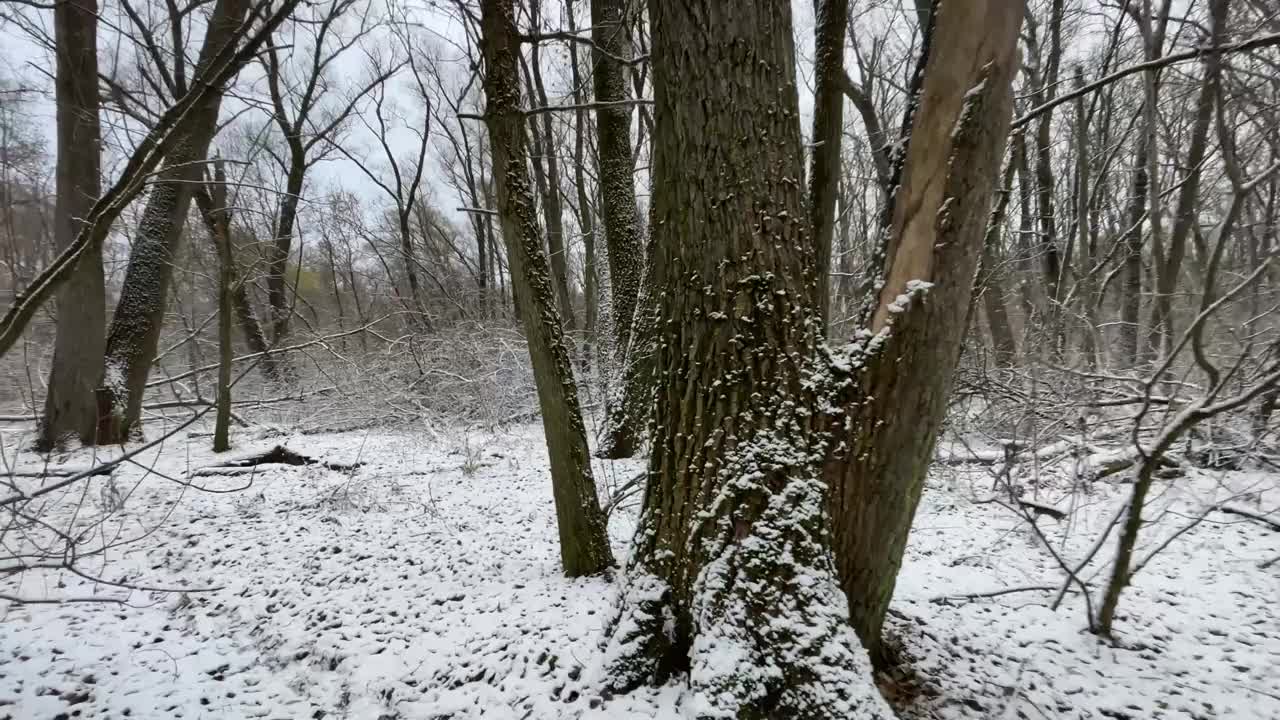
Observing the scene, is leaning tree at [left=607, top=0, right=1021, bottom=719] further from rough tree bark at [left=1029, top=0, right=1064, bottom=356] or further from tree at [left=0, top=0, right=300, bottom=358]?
rough tree bark at [left=1029, top=0, right=1064, bottom=356]

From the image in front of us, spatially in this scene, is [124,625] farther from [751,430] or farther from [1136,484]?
[1136,484]

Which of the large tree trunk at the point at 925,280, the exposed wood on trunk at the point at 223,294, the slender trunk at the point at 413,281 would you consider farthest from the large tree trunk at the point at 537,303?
the slender trunk at the point at 413,281

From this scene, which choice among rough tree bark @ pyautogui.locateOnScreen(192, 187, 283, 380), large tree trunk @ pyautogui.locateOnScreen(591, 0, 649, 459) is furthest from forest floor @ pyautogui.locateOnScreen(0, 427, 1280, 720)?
rough tree bark @ pyautogui.locateOnScreen(192, 187, 283, 380)

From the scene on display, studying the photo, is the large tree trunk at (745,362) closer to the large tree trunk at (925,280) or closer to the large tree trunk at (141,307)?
the large tree trunk at (925,280)

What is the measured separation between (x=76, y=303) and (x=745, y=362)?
8372mm

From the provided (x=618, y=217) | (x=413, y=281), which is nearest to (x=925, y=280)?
(x=618, y=217)

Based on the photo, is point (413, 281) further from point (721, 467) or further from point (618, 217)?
point (721, 467)

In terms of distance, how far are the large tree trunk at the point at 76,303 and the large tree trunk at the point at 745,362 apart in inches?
304

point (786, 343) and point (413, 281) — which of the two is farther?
point (413, 281)

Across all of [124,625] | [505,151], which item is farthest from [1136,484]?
[124,625]

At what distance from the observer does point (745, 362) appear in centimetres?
192

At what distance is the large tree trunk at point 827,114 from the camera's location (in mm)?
3186

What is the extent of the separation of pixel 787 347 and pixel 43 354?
917 centimetres

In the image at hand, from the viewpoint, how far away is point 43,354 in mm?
6488
